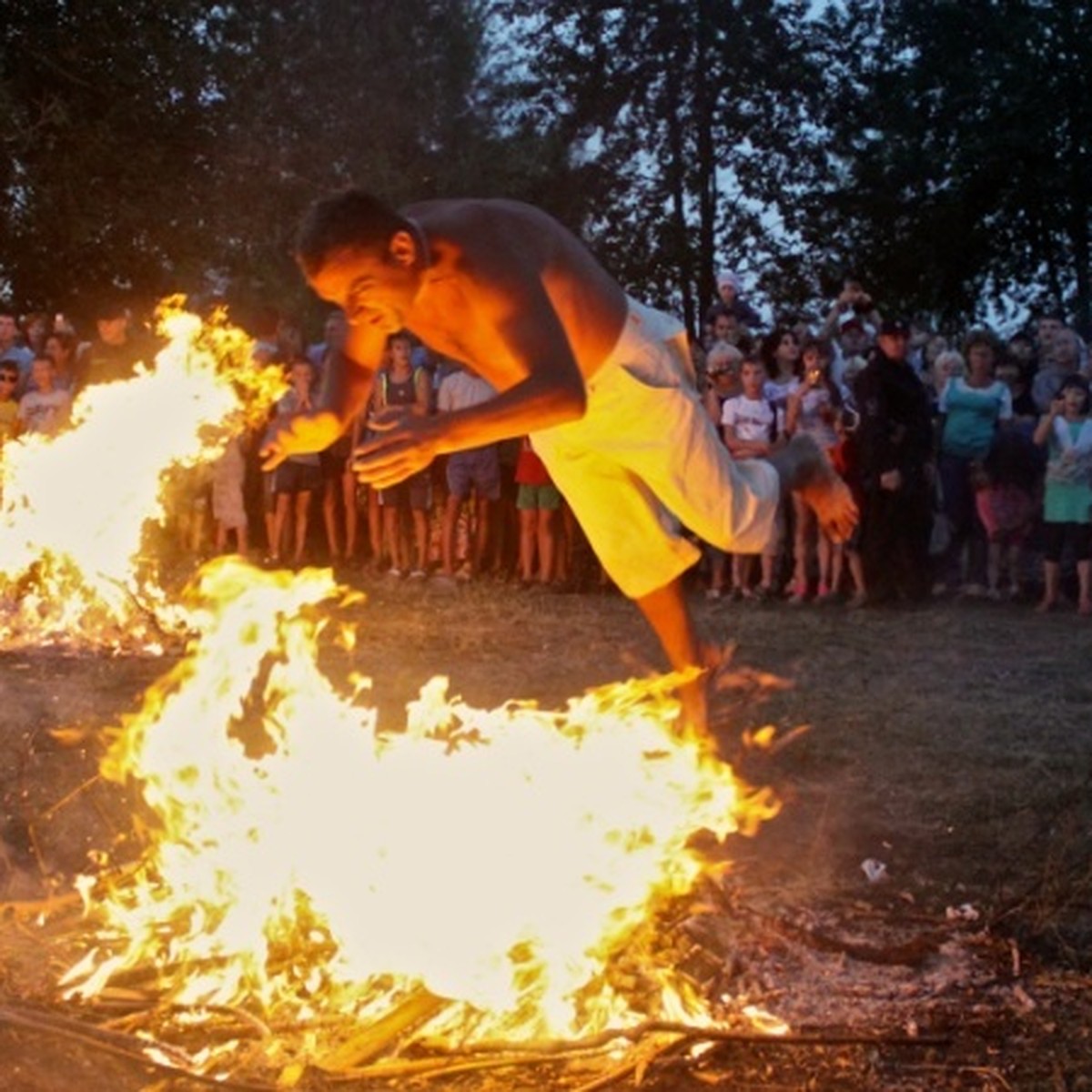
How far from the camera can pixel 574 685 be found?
26.5ft

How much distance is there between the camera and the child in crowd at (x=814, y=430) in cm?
1085

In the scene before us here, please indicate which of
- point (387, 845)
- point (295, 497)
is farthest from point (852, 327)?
point (387, 845)

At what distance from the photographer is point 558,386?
4.23m

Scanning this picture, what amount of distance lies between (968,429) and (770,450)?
6.10 feet

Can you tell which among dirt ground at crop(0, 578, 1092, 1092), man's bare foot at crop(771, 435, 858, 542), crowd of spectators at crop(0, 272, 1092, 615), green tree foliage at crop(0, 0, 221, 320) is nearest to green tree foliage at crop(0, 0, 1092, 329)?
green tree foliage at crop(0, 0, 221, 320)

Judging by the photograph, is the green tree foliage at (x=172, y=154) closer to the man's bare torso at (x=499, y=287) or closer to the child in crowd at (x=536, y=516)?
the child in crowd at (x=536, y=516)

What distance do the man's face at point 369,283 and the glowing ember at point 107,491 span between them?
14.4ft

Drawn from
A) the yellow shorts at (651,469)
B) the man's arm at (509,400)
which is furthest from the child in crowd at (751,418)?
the man's arm at (509,400)

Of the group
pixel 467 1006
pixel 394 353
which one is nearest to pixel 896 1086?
pixel 467 1006

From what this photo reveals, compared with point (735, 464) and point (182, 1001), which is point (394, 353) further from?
point (182, 1001)

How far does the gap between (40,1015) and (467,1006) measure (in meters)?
0.92

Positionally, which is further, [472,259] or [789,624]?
[789,624]

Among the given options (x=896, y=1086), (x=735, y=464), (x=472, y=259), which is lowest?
(x=896, y=1086)

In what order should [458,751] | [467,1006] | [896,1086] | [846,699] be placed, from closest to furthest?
[896,1086] → [467,1006] → [458,751] → [846,699]
